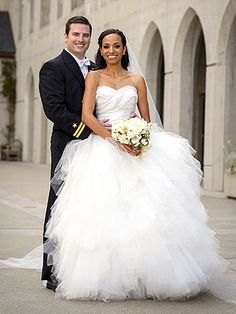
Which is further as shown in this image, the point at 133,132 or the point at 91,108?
the point at 91,108

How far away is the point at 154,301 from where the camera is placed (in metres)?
6.09

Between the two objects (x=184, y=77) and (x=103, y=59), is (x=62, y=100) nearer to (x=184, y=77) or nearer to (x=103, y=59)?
(x=103, y=59)

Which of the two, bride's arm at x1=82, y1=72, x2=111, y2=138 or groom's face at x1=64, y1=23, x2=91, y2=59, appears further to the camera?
groom's face at x1=64, y1=23, x2=91, y2=59

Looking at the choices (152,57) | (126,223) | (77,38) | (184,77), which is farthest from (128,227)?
(152,57)

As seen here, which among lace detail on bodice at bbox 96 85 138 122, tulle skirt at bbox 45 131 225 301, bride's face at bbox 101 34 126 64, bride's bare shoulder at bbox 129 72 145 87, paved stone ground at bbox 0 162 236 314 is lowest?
paved stone ground at bbox 0 162 236 314

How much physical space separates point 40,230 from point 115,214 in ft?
15.2

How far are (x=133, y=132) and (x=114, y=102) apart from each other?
0.44m

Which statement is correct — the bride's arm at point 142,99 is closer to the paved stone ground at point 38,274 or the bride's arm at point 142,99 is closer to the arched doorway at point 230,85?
the paved stone ground at point 38,274

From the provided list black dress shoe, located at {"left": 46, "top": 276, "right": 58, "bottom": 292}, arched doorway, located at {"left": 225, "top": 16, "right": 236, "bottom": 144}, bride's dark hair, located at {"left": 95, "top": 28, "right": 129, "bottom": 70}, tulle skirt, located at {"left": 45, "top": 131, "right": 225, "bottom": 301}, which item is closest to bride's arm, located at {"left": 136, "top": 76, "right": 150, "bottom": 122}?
bride's dark hair, located at {"left": 95, "top": 28, "right": 129, "bottom": 70}

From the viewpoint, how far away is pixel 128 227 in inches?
238

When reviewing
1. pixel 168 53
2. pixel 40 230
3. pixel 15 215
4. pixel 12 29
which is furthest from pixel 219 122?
pixel 12 29

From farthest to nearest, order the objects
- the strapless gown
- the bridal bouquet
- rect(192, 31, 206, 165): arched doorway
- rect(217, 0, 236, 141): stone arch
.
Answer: rect(192, 31, 206, 165): arched doorway
rect(217, 0, 236, 141): stone arch
the bridal bouquet
the strapless gown

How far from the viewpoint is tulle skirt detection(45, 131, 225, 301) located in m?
6.01

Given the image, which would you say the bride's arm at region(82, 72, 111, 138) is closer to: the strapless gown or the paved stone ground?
the strapless gown
